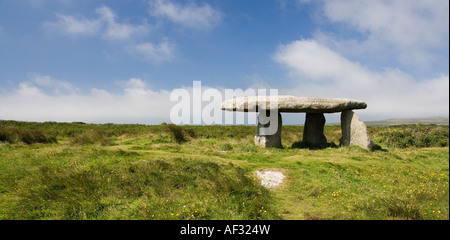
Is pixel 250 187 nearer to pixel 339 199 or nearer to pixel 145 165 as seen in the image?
pixel 339 199

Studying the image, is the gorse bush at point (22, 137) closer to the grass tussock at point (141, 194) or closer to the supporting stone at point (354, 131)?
the grass tussock at point (141, 194)

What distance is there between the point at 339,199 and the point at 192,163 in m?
4.01

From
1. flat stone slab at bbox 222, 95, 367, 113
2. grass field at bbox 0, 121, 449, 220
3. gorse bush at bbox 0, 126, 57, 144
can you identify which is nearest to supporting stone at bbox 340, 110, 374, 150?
flat stone slab at bbox 222, 95, 367, 113

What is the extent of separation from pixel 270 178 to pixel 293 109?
591 centimetres

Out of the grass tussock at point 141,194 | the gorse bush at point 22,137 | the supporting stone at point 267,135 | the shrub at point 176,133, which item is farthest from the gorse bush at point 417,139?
the gorse bush at point 22,137

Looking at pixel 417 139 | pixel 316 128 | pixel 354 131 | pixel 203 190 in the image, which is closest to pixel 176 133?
pixel 316 128

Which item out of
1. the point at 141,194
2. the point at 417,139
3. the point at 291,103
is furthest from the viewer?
the point at 417,139

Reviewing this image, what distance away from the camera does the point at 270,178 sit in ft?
20.3

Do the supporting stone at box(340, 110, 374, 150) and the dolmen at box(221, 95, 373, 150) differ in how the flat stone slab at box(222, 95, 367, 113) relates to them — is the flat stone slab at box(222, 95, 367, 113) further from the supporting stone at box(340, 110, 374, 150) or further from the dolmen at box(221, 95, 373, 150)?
the supporting stone at box(340, 110, 374, 150)

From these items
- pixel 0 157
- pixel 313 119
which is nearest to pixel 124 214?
pixel 0 157

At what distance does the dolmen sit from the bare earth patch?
4.95 metres

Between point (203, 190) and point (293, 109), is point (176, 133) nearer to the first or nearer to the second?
point (293, 109)

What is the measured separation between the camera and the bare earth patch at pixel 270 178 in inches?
232
